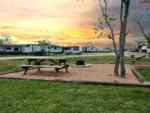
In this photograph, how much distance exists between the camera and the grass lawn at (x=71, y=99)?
6.28 meters

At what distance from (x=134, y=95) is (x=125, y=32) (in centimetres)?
614

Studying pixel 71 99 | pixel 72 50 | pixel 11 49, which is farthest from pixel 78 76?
pixel 72 50

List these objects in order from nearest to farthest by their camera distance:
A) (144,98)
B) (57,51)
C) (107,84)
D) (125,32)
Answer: (144,98)
(107,84)
(125,32)
(57,51)

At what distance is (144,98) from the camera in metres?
7.46

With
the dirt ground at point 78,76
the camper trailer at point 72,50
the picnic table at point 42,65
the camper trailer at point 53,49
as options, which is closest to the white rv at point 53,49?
the camper trailer at point 53,49

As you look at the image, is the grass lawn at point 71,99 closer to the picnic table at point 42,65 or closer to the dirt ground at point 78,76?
the dirt ground at point 78,76

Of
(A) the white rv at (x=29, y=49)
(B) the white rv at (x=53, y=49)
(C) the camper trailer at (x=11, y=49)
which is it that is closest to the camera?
(A) the white rv at (x=29, y=49)

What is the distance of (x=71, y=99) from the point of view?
7.22 meters

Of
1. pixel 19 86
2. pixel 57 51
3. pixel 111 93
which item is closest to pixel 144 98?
pixel 111 93

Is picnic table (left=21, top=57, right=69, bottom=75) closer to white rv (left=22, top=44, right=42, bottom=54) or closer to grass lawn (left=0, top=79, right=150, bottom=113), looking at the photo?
grass lawn (left=0, top=79, right=150, bottom=113)

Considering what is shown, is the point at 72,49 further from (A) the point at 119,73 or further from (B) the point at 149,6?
(B) the point at 149,6

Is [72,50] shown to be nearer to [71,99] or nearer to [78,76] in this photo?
[78,76]

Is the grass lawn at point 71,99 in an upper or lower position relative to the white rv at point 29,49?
lower

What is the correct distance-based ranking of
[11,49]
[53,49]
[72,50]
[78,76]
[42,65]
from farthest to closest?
[72,50], [53,49], [11,49], [42,65], [78,76]
